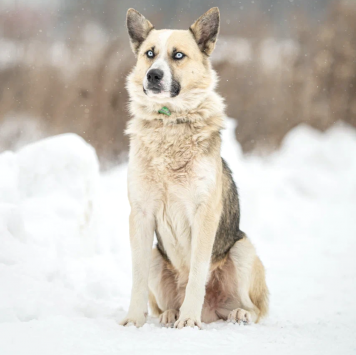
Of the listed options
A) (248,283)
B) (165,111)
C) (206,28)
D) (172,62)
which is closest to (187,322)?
(248,283)

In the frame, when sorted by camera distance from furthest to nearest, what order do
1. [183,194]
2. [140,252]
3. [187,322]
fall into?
[140,252]
[183,194]
[187,322]

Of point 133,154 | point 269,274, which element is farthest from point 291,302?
point 133,154

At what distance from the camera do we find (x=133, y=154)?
107 inches

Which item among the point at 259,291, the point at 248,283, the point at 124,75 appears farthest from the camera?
the point at 124,75

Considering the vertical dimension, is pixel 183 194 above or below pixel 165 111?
below

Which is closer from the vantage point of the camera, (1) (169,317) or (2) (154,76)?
(2) (154,76)

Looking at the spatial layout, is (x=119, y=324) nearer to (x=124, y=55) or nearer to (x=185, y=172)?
(x=185, y=172)

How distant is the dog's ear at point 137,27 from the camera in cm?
300

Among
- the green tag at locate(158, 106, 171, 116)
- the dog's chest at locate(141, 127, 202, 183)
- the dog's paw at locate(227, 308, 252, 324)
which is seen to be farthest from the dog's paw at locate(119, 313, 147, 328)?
the green tag at locate(158, 106, 171, 116)

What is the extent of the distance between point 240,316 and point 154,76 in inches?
59.7

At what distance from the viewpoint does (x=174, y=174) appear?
8.46 ft

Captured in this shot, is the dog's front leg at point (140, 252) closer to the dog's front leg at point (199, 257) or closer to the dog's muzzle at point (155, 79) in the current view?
the dog's front leg at point (199, 257)

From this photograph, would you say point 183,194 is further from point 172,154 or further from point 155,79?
point 155,79

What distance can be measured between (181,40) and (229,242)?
4.33ft
